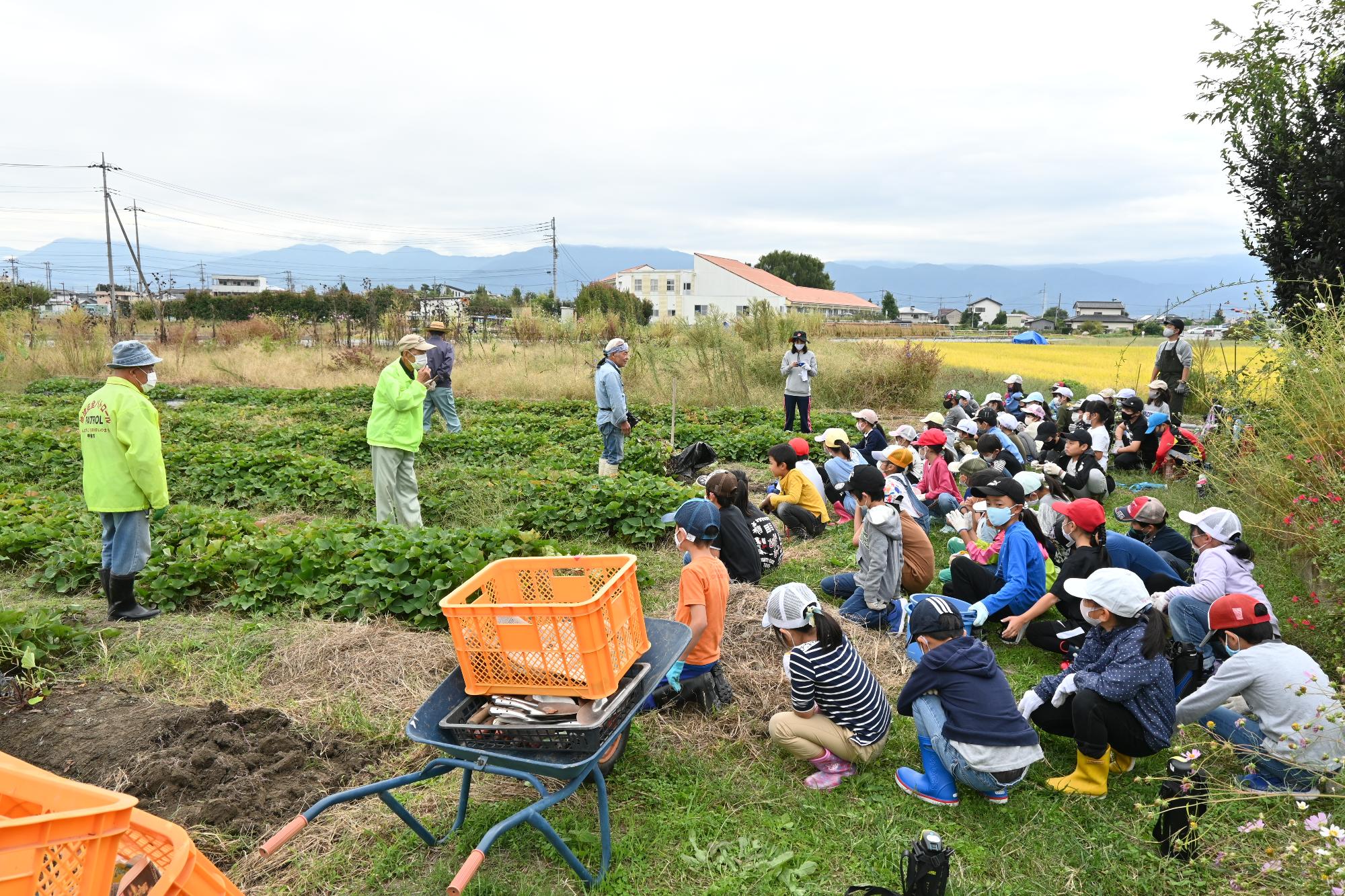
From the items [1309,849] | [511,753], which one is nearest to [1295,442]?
[1309,849]

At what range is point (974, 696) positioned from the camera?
3502mm

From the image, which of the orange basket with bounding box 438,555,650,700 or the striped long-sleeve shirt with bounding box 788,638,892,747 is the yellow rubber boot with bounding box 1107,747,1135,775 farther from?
the orange basket with bounding box 438,555,650,700

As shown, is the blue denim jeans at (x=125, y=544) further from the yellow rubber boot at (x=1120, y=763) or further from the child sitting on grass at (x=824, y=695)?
the yellow rubber boot at (x=1120, y=763)

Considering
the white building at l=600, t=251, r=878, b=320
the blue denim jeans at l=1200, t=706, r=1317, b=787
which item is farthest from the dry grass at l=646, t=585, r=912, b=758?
the white building at l=600, t=251, r=878, b=320

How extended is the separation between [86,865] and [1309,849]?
354cm

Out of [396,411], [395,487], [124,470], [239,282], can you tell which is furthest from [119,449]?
[239,282]

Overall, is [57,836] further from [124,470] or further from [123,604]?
[123,604]

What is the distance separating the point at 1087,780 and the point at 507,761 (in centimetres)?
275

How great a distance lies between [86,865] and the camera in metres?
1.79

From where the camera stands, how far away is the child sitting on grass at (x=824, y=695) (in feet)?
12.1

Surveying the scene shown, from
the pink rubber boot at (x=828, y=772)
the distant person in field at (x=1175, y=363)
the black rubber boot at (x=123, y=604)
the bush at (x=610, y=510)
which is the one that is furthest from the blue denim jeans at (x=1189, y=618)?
the distant person in field at (x=1175, y=363)

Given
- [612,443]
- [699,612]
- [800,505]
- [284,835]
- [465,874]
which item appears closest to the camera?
[465,874]

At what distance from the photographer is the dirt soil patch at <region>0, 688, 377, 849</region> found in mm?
3406

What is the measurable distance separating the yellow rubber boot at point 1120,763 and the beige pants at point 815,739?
114 centimetres
